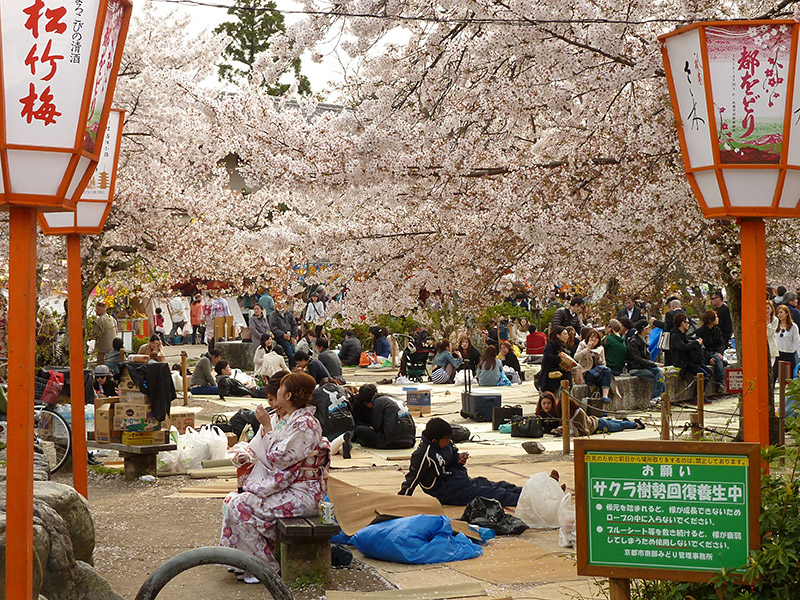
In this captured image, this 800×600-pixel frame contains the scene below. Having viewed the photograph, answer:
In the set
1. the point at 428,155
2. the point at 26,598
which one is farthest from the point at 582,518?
the point at 428,155

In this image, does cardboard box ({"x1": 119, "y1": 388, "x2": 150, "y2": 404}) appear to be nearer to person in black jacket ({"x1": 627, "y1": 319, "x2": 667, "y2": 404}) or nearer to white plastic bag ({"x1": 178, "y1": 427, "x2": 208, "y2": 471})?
white plastic bag ({"x1": 178, "y1": 427, "x2": 208, "y2": 471})

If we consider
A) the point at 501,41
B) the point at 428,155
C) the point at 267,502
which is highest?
the point at 501,41

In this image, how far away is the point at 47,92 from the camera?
153 inches

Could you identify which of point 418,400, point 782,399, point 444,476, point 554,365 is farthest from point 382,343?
point 444,476

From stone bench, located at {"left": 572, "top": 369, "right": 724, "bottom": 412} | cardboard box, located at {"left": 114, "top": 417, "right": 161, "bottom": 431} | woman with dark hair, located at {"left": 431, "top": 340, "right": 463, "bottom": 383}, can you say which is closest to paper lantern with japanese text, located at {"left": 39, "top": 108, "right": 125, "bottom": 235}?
cardboard box, located at {"left": 114, "top": 417, "right": 161, "bottom": 431}

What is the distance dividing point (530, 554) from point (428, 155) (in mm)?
4188

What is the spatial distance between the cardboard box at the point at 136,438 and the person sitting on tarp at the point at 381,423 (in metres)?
3.17

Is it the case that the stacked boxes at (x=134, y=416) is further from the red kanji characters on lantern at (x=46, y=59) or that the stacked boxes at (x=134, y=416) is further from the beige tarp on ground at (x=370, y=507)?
the red kanji characters on lantern at (x=46, y=59)

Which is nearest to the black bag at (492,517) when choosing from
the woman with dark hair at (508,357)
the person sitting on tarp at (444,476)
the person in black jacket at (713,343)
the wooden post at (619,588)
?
the person sitting on tarp at (444,476)

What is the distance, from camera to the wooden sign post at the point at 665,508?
3898 millimetres

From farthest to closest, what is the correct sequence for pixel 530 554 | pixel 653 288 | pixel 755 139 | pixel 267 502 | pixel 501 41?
pixel 653 288
pixel 501 41
pixel 530 554
pixel 267 502
pixel 755 139

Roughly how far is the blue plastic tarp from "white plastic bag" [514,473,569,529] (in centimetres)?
107

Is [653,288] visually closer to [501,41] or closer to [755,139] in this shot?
Result: [501,41]

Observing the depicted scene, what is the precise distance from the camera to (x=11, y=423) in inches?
149
